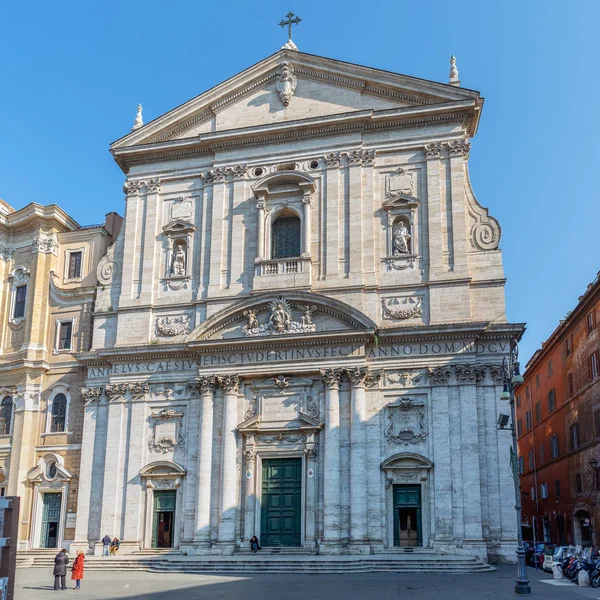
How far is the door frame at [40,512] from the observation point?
1367 inches

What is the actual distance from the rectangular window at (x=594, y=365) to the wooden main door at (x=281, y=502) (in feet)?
52.2

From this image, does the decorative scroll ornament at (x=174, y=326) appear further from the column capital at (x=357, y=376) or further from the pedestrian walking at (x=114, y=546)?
the pedestrian walking at (x=114, y=546)

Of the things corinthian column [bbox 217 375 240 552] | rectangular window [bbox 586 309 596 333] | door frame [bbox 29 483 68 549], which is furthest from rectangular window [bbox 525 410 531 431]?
door frame [bbox 29 483 68 549]

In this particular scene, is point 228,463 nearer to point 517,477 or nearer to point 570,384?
point 517,477

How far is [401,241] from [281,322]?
6.15m

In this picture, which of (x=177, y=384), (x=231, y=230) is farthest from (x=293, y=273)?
(x=177, y=384)

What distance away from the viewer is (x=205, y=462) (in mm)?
32125

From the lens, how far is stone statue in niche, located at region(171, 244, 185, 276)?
35781 millimetres

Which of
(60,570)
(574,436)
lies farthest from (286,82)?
(574,436)

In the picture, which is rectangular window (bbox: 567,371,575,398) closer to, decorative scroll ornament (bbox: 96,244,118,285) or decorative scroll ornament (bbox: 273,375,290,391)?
decorative scroll ornament (bbox: 273,375,290,391)

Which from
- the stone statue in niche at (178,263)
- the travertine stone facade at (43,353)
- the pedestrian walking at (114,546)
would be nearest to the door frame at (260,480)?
the pedestrian walking at (114,546)

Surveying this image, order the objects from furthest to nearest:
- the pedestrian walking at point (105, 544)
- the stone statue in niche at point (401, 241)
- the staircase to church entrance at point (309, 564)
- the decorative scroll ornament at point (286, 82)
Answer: the decorative scroll ornament at point (286, 82) → the stone statue in niche at point (401, 241) → the pedestrian walking at point (105, 544) → the staircase to church entrance at point (309, 564)

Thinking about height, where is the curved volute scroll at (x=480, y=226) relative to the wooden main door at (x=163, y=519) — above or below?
above

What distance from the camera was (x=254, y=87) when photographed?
1454 inches
